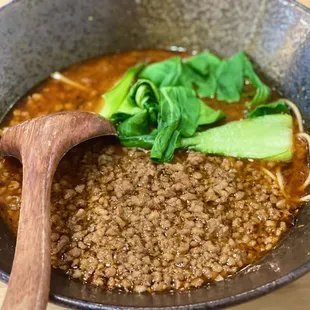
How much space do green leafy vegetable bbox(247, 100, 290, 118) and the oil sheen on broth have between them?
167 mm

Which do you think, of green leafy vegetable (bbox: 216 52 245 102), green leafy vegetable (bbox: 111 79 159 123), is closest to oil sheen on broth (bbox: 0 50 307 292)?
green leafy vegetable (bbox: 111 79 159 123)

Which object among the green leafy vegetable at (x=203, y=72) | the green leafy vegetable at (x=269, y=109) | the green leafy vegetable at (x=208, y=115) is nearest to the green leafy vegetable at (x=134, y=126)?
the green leafy vegetable at (x=208, y=115)

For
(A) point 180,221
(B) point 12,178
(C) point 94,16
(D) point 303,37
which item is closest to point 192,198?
(A) point 180,221

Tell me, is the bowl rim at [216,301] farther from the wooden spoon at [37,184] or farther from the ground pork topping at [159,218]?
the ground pork topping at [159,218]

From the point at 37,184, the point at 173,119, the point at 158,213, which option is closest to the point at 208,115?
the point at 173,119

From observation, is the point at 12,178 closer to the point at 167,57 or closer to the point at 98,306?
the point at 98,306

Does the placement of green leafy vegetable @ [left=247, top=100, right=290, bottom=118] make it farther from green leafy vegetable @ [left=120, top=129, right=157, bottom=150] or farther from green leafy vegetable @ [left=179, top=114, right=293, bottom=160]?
green leafy vegetable @ [left=120, top=129, right=157, bottom=150]

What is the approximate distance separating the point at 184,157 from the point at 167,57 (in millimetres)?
713

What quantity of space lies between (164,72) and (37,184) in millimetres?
909

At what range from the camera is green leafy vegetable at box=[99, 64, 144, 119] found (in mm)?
2025

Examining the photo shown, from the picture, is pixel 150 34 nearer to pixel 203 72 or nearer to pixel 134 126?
pixel 203 72

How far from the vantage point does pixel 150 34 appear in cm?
238

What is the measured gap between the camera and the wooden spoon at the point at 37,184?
1.23 meters

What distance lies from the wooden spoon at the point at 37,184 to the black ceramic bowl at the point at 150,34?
26cm
